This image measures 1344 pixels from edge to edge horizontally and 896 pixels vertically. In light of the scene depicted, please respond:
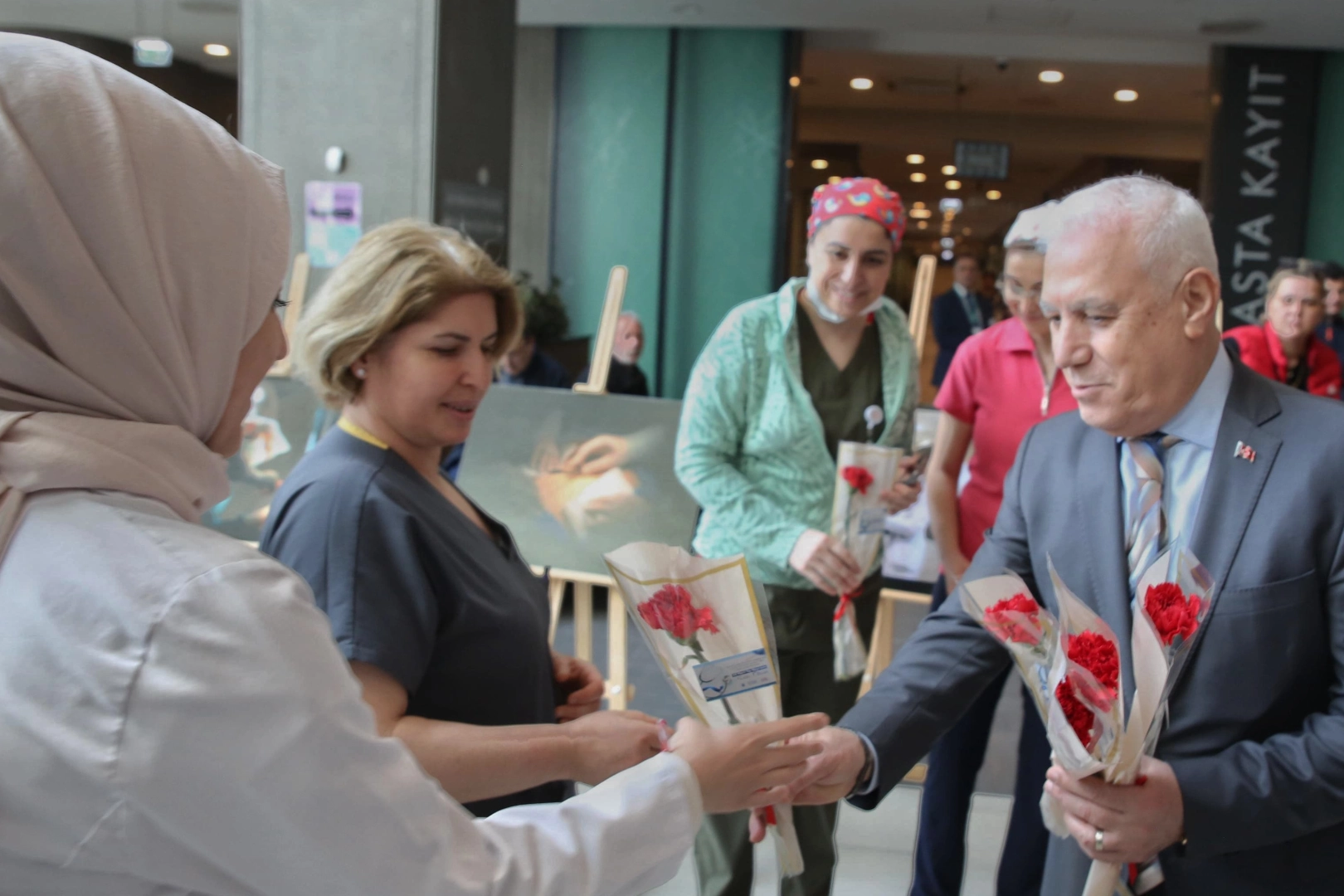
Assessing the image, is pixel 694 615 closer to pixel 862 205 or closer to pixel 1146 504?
pixel 1146 504

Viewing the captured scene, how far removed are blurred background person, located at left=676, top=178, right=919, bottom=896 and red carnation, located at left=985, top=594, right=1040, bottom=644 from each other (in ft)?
3.96

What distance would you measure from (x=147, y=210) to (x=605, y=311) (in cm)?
350

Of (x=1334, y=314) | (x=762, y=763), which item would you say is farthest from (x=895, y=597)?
Result: (x=1334, y=314)

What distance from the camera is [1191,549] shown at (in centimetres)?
150

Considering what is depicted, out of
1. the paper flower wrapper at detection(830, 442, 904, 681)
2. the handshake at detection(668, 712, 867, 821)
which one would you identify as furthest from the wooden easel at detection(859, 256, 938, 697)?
the handshake at detection(668, 712, 867, 821)

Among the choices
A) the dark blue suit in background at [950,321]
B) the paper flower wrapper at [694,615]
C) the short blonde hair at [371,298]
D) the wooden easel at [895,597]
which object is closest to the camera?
the paper flower wrapper at [694,615]

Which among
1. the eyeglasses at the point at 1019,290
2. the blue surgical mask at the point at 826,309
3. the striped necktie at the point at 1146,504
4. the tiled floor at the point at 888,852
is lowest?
the tiled floor at the point at 888,852

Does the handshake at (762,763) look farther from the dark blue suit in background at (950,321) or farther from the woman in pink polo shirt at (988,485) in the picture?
the dark blue suit in background at (950,321)

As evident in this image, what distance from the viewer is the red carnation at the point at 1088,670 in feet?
4.12

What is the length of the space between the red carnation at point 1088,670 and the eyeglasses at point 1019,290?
170 cm

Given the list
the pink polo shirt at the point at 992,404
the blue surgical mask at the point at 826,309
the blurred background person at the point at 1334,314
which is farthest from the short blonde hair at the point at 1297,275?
the blue surgical mask at the point at 826,309

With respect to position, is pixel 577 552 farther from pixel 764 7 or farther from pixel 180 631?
pixel 764 7

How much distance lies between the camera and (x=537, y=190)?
901cm

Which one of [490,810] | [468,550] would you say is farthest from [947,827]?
[468,550]
